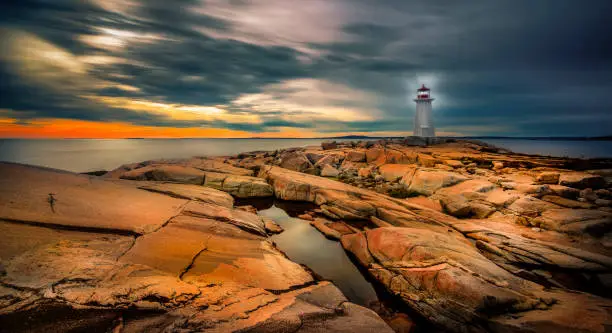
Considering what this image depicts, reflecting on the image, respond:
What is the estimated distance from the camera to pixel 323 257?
10664 millimetres

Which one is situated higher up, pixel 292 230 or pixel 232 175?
pixel 232 175

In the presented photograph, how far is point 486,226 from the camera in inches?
490

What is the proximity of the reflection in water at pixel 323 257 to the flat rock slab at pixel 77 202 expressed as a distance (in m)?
5.32

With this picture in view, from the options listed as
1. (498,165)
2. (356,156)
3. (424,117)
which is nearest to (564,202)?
(498,165)

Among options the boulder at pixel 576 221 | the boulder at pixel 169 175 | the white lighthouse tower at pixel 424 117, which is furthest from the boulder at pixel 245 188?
the white lighthouse tower at pixel 424 117

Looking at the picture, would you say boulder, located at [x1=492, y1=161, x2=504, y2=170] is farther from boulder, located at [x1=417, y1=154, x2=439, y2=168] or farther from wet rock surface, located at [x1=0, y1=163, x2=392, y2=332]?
Answer: wet rock surface, located at [x1=0, y1=163, x2=392, y2=332]

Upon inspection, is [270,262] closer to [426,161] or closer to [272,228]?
[272,228]

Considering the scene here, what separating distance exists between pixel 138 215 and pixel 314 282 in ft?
21.7

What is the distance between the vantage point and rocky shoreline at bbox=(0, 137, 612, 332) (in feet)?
14.7

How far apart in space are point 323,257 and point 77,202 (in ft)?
30.5

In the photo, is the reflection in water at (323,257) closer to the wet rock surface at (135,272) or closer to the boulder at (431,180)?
the wet rock surface at (135,272)

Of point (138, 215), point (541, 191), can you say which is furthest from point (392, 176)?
point (138, 215)

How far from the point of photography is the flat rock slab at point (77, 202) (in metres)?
7.11

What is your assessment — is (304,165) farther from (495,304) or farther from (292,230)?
(495,304)
